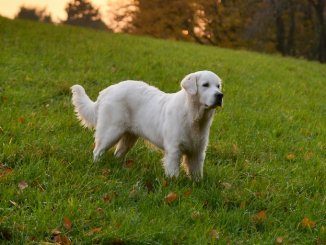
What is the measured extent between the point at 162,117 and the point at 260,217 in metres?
1.65

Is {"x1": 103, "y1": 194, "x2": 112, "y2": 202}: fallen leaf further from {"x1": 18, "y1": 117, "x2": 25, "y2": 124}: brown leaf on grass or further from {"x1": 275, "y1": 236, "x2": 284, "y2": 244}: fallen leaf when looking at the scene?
{"x1": 18, "y1": 117, "x2": 25, "y2": 124}: brown leaf on grass

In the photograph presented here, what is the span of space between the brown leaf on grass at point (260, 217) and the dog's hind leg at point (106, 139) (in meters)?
2.06

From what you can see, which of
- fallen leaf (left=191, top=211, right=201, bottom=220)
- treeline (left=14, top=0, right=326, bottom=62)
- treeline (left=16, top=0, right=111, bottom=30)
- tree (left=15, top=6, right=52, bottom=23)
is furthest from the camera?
tree (left=15, top=6, right=52, bottom=23)

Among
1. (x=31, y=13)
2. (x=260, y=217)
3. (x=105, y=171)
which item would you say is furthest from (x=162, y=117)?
(x=31, y=13)

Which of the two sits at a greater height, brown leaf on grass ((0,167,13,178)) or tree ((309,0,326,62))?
tree ((309,0,326,62))

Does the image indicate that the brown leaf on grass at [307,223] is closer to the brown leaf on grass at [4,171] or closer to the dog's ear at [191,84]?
the dog's ear at [191,84]

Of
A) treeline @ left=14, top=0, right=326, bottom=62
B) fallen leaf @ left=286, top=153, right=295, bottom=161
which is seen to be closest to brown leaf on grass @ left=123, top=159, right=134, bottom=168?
fallen leaf @ left=286, top=153, right=295, bottom=161

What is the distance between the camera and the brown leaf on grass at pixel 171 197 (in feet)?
17.1

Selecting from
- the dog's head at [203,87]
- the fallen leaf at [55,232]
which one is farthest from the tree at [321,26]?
the fallen leaf at [55,232]

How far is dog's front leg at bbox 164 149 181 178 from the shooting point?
5.88 m

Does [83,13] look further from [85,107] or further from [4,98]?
[85,107]

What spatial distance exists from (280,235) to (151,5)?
36.9m

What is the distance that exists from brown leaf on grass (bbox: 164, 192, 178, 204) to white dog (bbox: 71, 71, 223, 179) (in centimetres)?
60

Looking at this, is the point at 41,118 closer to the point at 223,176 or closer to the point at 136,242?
the point at 223,176
